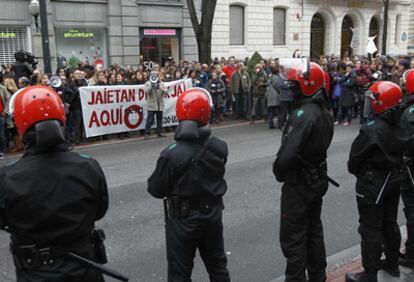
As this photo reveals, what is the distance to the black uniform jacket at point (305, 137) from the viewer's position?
12.6ft

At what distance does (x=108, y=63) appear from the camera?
21656mm

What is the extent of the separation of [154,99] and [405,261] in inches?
347

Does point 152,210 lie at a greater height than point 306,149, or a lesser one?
lesser

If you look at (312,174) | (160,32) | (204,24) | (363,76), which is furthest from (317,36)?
(312,174)

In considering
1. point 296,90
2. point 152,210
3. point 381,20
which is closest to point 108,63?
point 152,210

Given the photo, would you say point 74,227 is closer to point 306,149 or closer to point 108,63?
point 306,149

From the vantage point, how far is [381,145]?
3992 mm

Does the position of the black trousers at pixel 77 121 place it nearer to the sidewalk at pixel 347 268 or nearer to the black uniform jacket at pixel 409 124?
the sidewalk at pixel 347 268

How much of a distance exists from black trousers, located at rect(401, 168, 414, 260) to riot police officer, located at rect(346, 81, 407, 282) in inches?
23.9

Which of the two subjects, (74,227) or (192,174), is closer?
(74,227)

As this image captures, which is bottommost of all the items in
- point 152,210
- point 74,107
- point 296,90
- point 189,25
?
point 152,210

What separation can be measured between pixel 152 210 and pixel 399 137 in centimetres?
366

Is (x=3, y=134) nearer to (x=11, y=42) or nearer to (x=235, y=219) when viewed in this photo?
(x=235, y=219)

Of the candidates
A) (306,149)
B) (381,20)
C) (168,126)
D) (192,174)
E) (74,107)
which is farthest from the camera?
(381,20)
